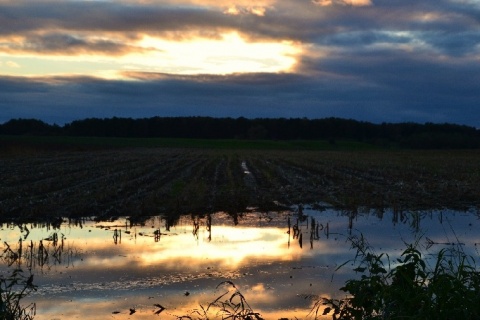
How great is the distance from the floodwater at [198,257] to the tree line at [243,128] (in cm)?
10645

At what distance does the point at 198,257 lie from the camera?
10.4 m

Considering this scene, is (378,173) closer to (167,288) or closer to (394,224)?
(394,224)

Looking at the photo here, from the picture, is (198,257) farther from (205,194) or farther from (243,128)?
(243,128)

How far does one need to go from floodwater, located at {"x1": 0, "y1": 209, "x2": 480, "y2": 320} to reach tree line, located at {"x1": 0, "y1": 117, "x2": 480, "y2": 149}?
349ft

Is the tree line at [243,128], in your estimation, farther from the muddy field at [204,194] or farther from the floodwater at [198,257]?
the floodwater at [198,257]

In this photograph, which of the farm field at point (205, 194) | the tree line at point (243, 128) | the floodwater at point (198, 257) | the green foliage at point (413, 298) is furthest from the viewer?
the tree line at point (243, 128)

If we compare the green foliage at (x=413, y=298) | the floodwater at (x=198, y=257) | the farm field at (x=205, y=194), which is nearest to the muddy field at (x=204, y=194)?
the farm field at (x=205, y=194)

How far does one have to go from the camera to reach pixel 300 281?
28.7 feet

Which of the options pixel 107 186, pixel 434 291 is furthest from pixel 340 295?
pixel 107 186

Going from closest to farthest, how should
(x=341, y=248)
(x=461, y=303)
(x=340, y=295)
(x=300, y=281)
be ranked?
1. (x=461, y=303)
2. (x=340, y=295)
3. (x=300, y=281)
4. (x=341, y=248)

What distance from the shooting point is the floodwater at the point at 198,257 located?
7707mm

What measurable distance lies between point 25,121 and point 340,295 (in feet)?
388

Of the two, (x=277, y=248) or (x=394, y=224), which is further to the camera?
(x=394, y=224)

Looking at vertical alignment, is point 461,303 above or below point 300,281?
above
